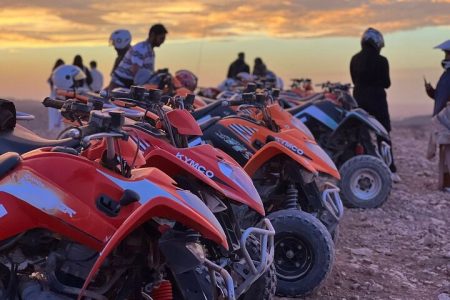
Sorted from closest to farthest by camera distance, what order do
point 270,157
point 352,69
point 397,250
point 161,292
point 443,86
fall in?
1. point 161,292
2. point 270,157
3. point 397,250
4. point 443,86
5. point 352,69

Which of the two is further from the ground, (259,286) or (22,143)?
(22,143)

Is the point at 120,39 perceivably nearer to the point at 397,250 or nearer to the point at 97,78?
the point at 397,250

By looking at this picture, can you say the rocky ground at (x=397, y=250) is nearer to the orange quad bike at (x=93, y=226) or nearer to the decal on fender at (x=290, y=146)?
the decal on fender at (x=290, y=146)

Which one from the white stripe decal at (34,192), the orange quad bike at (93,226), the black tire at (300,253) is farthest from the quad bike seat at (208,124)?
the white stripe decal at (34,192)

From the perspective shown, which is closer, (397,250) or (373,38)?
(397,250)

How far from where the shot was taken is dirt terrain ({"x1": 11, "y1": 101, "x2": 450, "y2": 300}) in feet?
16.9

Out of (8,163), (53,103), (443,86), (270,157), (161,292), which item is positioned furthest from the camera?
(443,86)

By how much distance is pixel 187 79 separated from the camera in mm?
8438

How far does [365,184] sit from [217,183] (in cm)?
482

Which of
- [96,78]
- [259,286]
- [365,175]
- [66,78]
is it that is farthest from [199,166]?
[96,78]

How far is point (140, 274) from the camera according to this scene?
3.04 metres

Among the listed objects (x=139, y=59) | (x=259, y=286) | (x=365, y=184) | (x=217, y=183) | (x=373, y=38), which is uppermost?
(x=373, y=38)

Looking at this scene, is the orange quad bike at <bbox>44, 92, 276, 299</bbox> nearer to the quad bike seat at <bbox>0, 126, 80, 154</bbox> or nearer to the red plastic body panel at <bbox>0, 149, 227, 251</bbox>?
the quad bike seat at <bbox>0, 126, 80, 154</bbox>

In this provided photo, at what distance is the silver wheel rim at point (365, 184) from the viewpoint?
8141 mm
